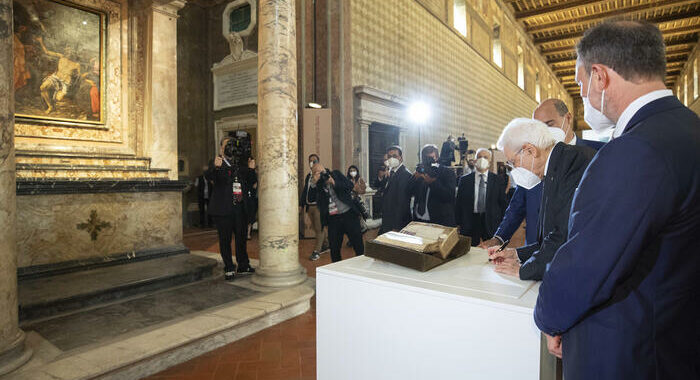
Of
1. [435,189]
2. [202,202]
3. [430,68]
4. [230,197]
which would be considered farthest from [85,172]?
[430,68]

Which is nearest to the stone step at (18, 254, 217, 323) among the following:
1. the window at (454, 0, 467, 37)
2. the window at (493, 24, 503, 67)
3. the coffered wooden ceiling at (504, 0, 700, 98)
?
the window at (454, 0, 467, 37)

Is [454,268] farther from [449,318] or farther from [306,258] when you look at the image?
[306,258]

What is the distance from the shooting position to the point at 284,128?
13.8 feet

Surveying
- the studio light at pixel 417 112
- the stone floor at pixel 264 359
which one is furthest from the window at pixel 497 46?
the stone floor at pixel 264 359

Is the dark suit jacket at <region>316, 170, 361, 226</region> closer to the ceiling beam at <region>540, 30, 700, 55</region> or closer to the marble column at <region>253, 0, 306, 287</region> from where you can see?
the marble column at <region>253, 0, 306, 287</region>

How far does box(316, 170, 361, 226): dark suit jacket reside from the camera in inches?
178

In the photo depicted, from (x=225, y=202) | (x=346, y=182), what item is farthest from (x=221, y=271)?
(x=346, y=182)

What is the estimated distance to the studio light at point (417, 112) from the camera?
11.3 meters

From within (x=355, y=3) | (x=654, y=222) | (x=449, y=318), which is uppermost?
(x=355, y=3)

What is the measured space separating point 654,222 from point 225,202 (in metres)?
4.37

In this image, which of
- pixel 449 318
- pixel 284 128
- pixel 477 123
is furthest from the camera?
pixel 477 123

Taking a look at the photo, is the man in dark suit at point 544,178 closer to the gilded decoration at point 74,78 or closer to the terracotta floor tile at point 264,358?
the terracotta floor tile at point 264,358

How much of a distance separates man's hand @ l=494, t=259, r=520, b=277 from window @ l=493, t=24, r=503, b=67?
20.0 m

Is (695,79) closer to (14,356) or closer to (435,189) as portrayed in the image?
(435,189)
